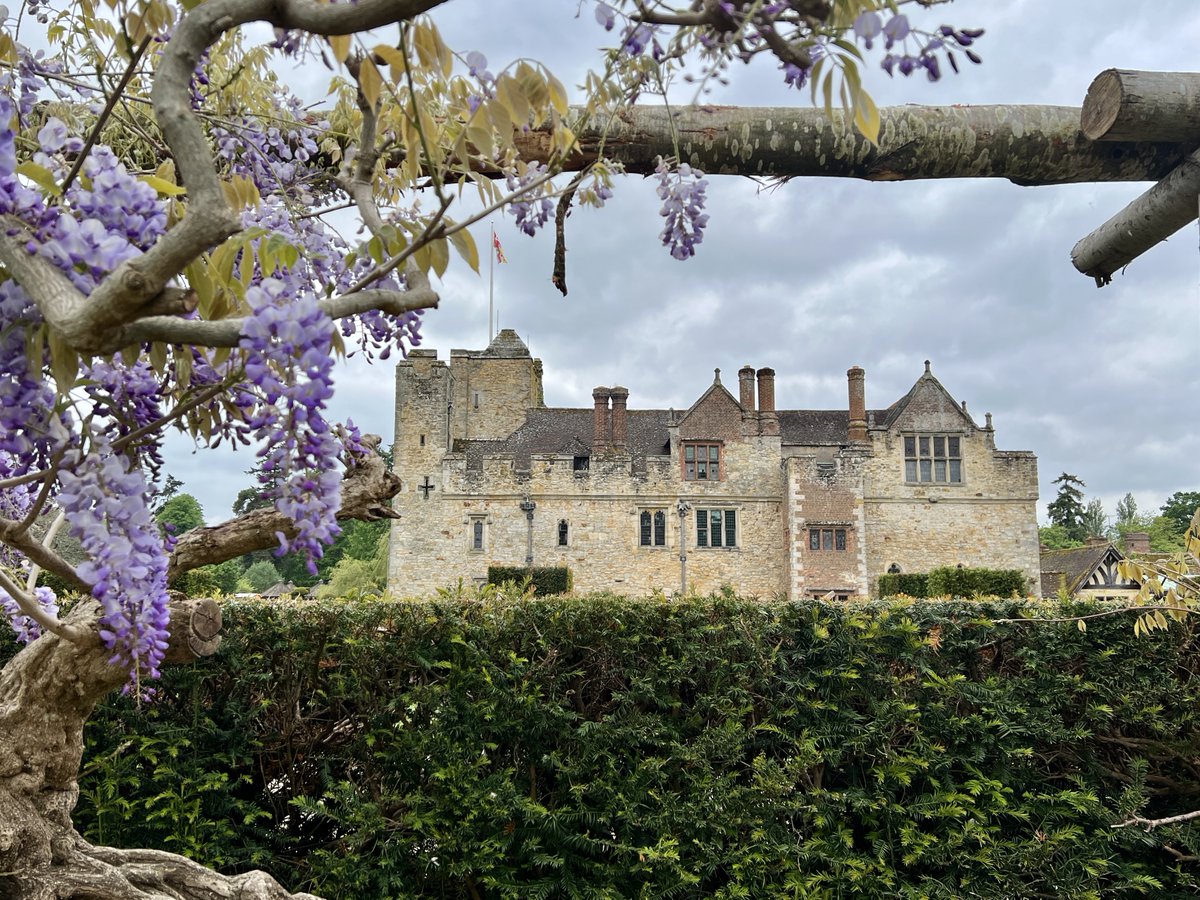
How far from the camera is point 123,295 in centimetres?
127

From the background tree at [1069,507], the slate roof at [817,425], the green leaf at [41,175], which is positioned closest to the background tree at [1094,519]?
the background tree at [1069,507]

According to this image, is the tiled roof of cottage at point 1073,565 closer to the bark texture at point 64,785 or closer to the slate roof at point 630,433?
the slate roof at point 630,433

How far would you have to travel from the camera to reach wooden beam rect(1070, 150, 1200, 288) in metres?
2.48

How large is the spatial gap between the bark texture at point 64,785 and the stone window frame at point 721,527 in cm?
2715

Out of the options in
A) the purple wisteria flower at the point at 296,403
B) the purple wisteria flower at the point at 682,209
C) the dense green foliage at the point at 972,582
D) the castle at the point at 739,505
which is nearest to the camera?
the purple wisteria flower at the point at 296,403

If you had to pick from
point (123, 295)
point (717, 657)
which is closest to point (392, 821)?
point (717, 657)

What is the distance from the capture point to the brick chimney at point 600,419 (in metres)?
30.5

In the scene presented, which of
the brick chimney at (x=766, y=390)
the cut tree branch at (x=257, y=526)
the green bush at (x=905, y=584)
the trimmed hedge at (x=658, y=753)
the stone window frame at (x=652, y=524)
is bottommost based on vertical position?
the trimmed hedge at (x=658, y=753)

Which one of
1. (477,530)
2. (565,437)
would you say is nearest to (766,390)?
(565,437)

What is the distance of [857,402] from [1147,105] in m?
29.2

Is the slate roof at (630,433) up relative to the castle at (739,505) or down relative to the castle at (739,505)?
up

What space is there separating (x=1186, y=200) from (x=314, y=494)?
234 centimetres

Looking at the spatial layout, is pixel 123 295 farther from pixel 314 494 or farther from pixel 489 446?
pixel 489 446

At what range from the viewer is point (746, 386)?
102 feet
